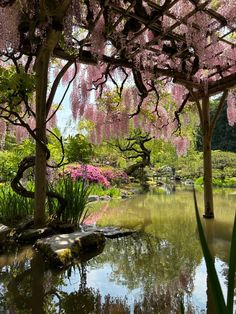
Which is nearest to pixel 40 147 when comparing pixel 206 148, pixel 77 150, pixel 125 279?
pixel 125 279

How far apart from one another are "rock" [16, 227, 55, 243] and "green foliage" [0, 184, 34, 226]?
1.74 ft

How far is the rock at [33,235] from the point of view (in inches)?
136

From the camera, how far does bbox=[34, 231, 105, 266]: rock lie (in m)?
2.70

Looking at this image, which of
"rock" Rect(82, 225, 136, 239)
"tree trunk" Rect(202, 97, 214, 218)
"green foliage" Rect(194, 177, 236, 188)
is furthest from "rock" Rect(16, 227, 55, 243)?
"green foliage" Rect(194, 177, 236, 188)

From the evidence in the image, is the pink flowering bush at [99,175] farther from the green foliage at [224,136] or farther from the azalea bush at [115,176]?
the green foliage at [224,136]

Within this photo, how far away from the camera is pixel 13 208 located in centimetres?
408

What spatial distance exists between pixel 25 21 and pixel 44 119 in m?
0.94

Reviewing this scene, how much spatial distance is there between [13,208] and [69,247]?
1463mm

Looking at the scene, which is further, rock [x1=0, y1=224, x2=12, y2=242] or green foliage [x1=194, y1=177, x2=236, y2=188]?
green foliage [x1=194, y1=177, x2=236, y2=188]

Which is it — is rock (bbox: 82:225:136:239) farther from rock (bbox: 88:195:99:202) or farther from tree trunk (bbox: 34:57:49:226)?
rock (bbox: 88:195:99:202)

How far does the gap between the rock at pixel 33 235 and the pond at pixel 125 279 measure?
0.24 metres

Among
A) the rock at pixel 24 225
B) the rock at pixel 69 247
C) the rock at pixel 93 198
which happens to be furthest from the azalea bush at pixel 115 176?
the rock at pixel 69 247

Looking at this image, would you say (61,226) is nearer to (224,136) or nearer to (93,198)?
(93,198)

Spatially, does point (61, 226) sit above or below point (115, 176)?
below
